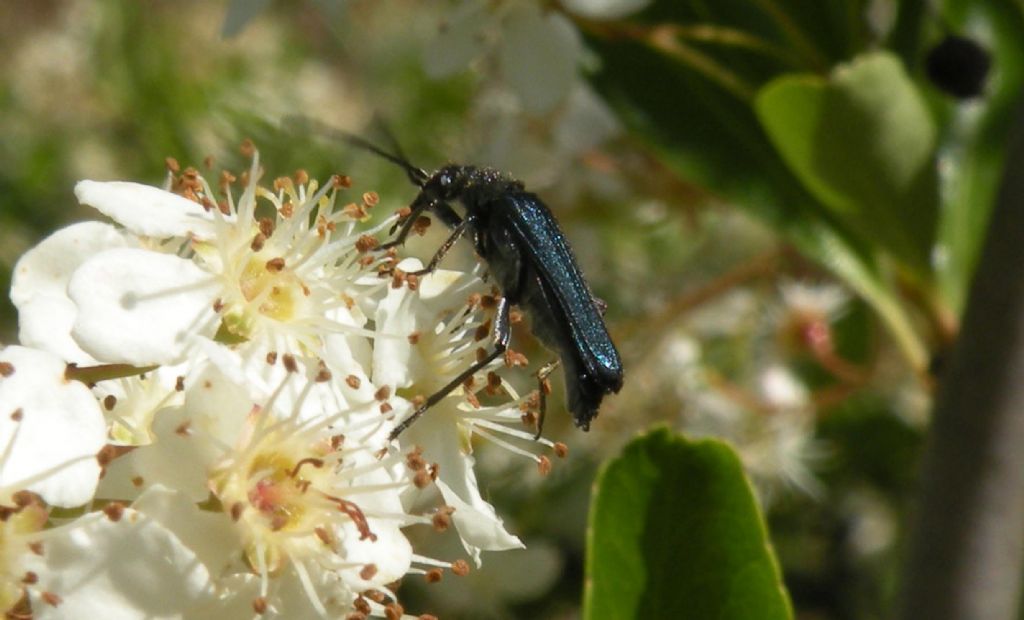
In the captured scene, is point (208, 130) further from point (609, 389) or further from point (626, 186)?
point (609, 389)

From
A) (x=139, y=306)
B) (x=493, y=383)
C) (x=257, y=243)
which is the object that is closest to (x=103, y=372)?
(x=139, y=306)

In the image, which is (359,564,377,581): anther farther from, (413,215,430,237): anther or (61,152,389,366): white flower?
(413,215,430,237): anther

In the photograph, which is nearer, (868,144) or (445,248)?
(445,248)

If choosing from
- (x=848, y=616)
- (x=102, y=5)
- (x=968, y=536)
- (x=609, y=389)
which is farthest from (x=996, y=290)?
(x=102, y=5)

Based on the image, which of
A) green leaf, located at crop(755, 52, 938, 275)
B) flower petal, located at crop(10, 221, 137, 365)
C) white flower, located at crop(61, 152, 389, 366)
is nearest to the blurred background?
green leaf, located at crop(755, 52, 938, 275)

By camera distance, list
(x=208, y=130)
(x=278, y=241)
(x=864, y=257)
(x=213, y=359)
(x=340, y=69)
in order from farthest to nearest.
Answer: (x=340, y=69) → (x=208, y=130) → (x=864, y=257) → (x=278, y=241) → (x=213, y=359)

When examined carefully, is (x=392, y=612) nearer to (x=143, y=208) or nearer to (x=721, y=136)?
(x=143, y=208)

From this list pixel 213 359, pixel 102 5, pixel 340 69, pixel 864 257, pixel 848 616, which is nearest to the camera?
pixel 213 359
